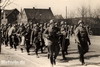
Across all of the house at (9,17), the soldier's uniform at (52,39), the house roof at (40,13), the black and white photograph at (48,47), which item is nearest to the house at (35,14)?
the house roof at (40,13)

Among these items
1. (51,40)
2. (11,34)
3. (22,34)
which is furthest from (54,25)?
(11,34)

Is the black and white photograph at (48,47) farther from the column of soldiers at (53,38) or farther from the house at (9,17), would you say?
the house at (9,17)

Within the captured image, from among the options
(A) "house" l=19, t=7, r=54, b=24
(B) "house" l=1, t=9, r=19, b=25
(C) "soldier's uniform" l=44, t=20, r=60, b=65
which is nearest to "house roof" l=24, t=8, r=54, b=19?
(A) "house" l=19, t=7, r=54, b=24

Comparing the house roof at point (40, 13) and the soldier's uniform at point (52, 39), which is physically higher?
the house roof at point (40, 13)

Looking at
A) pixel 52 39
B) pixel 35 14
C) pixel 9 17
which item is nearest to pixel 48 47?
pixel 52 39

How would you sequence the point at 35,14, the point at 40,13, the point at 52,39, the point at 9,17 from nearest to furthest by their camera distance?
the point at 52,39
the point at 35,14
the point at 40,13
the point at 9,17

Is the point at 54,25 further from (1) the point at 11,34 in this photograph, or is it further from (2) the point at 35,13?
(2) the point at 35,13

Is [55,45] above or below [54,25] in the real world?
below

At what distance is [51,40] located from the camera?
14.0 m

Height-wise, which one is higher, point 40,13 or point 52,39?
point 40,13

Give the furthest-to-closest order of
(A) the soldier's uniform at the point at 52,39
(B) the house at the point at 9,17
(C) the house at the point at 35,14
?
(B) the house at the point at 9,17
(C) the house at the point at 35,14
(A) the soldier's uniform at the point at 52,39

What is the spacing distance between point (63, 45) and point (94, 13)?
6826 cm

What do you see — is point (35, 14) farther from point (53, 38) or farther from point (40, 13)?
point (53, 38)

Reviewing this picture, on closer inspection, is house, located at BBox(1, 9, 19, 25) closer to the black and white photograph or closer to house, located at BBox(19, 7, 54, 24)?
house, located at BBox(19, 7, 54, 24)
